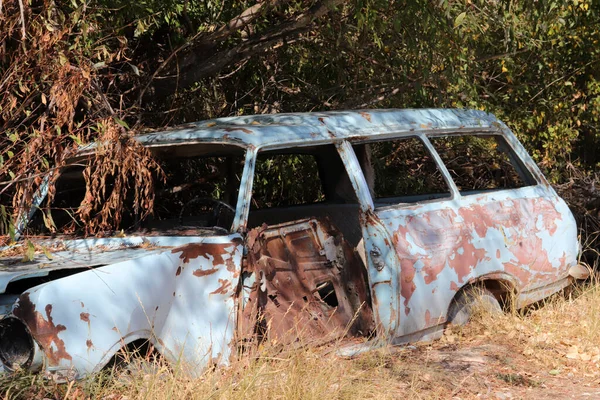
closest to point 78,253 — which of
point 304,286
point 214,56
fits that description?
point 304,286

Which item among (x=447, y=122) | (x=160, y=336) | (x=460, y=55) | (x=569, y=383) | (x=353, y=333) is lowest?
(x=569, y=383)

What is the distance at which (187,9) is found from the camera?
7.60 metres

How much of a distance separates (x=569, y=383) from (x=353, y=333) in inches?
53.0

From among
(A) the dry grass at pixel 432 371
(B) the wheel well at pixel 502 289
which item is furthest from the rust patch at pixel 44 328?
(B) the wheel well at pixel 502 289

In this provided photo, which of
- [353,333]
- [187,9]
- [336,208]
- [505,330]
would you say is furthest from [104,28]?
[505,330]

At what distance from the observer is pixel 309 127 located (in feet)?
16.7

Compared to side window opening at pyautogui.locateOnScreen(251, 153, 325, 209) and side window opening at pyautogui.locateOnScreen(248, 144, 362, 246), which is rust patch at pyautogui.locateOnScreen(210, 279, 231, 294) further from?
side window opening at pyautogui.locateOnScreen(251, 153, 325, 209)

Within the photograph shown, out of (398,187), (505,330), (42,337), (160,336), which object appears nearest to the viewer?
(42,337)

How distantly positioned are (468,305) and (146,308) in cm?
254

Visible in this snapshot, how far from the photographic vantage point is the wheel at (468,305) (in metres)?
5.56

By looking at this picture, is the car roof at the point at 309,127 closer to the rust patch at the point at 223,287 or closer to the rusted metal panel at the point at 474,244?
the rusted metal panel at the point at 474,244

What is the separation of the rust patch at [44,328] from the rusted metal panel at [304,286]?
1.03 meters

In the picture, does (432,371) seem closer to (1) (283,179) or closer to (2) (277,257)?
(2) (277,257)

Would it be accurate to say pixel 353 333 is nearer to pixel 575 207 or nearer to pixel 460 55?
pixel 460 55
